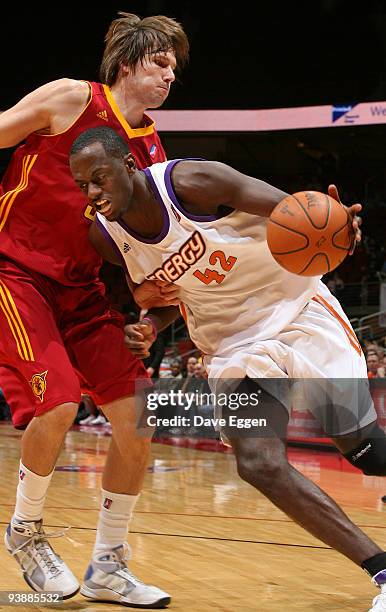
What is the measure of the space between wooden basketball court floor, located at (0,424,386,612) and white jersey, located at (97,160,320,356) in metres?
0.99

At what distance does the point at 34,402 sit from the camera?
10.1 feet

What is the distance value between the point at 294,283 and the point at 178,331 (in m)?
15.5

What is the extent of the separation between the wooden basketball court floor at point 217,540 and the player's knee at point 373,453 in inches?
20.1

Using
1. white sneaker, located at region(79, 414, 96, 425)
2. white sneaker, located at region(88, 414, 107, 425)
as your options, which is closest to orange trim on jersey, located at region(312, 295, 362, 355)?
white sneaker, located at region(88, 414, 107, 425)

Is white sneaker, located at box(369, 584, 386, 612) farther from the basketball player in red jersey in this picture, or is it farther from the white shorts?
the basketball player in red jersey

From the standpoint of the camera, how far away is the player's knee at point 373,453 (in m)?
3.02

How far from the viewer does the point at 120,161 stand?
9.49 feet

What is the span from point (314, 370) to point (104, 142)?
3.52 feet

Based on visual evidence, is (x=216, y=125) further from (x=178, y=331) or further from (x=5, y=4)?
(x=5, y=4)

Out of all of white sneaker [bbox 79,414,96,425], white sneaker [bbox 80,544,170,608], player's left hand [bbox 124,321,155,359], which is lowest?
white sneaker [bbox 79,414,96,425]

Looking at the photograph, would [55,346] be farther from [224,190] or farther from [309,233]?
[309,233]

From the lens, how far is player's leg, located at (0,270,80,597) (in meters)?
3.04

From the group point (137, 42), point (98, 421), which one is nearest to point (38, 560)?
point (137, 42)

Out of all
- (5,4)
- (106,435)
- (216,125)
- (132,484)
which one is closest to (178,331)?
(216,125)
